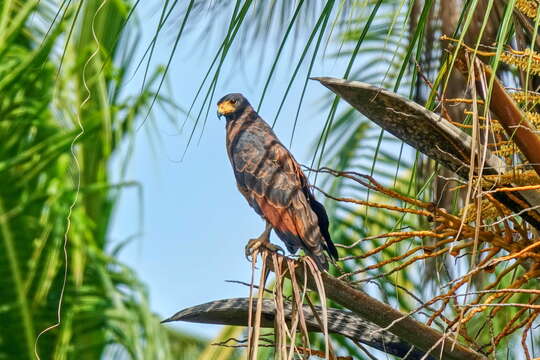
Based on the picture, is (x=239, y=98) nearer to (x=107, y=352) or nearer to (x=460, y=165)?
(x=460, y=165)

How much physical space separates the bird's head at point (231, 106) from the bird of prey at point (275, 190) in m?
0.05

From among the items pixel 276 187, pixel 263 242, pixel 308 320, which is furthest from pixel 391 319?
pixel 276 187

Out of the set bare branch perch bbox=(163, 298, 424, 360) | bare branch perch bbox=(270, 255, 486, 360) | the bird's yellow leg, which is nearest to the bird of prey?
the bird's yellow leg

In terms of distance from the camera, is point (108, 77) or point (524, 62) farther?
point (108, 77)

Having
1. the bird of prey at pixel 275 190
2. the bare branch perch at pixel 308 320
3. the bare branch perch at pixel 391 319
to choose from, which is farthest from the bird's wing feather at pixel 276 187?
the bare branch perch at pixel 391 319

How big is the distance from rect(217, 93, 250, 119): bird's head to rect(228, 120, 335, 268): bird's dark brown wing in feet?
0.71

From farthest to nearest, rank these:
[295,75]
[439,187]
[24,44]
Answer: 1. [24,44]
2. [439,187]
3. [295,75]

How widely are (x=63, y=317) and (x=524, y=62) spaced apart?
4741mm

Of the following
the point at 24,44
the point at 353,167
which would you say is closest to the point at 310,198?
the point at 353,167

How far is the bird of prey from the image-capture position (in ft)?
10.4

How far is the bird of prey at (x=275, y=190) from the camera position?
317cm

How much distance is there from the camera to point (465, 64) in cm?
219

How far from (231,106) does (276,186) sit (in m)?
1.11

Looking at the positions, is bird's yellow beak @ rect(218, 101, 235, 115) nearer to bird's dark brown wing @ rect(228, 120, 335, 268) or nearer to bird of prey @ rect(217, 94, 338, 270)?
bird of prey @ rect(217, 94, 338, 270)
